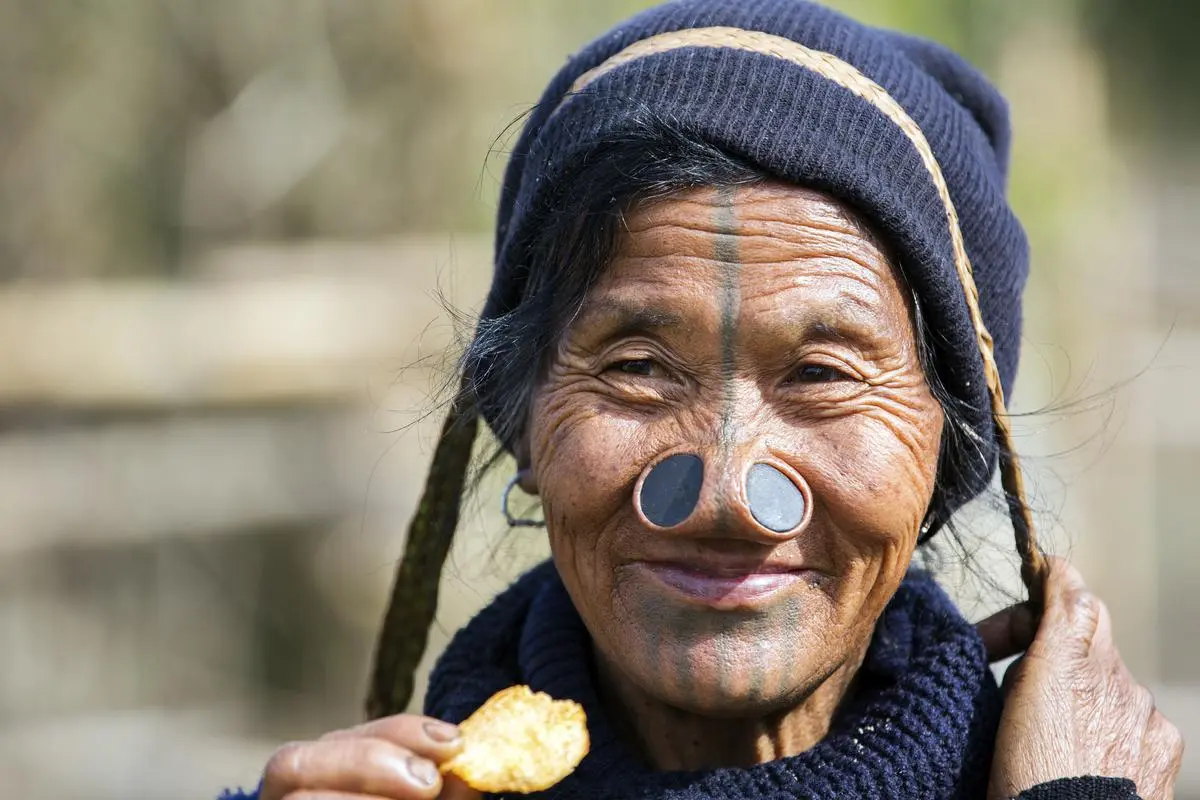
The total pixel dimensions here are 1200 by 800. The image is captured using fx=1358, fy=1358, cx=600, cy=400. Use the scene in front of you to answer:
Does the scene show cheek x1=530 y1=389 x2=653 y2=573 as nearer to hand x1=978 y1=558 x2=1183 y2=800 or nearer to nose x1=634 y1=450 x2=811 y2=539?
nose x1=634 y1=450 x2=811 y2=539

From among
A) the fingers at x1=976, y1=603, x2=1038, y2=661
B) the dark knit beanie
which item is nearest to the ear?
the dark knit beanie

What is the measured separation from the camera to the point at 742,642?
6.59ft

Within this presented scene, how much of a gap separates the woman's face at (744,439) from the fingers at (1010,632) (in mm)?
326

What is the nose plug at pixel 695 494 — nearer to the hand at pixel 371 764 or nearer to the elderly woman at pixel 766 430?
the elderly woman at pixel 766 430

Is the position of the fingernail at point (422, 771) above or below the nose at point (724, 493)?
below

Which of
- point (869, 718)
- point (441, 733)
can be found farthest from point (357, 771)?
point (869, 718)

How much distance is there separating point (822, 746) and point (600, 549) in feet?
1.54

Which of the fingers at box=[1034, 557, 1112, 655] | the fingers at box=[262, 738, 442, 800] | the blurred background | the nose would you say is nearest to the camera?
the fingers at box=[262, 738, 442, 800]

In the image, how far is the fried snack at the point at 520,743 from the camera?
76.2 inches

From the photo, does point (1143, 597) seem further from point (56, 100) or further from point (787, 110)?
point (56, 100)

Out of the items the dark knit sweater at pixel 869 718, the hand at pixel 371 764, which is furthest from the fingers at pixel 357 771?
the dark knit sweater at pixel 869 718

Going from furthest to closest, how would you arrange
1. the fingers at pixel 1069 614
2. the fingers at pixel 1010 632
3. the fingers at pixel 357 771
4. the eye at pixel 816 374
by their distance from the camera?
the fingers at pixel 1010 632
the fingers at pixel 1069 614
the eye at pixel 816 374
the fingers at pixel 357 771

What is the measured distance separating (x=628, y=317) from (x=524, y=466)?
44 centimetres

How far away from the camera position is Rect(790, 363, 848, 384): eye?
2053mm
